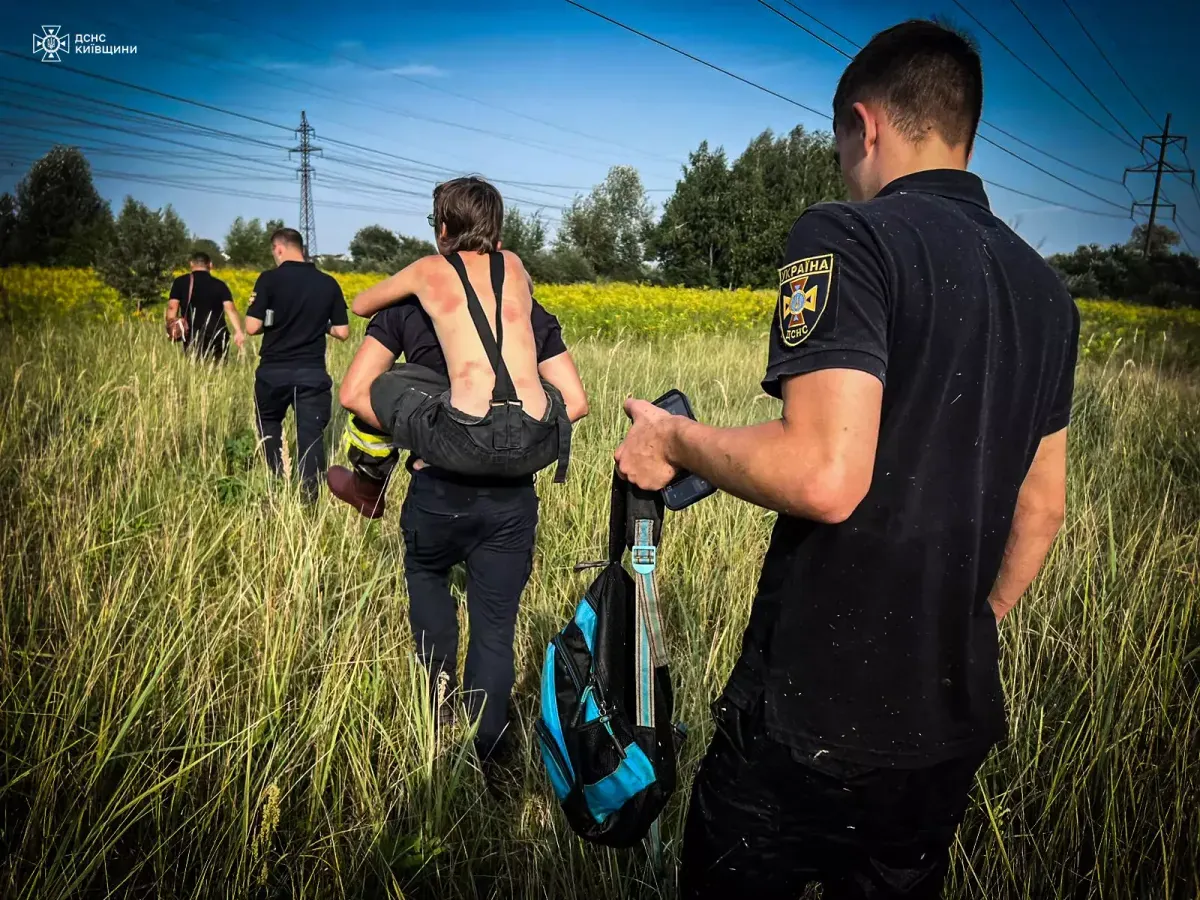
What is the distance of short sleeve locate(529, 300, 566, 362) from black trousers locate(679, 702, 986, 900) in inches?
62.3

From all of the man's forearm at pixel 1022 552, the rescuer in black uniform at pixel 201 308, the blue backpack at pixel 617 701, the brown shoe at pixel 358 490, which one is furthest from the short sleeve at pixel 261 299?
the man's forearm at pixel 1022 552

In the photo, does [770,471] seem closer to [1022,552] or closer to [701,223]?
[1022,552]

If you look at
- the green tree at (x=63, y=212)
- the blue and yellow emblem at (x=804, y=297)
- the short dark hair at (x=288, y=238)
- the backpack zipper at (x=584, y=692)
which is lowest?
the backpack zipper at (x=584, y=692)

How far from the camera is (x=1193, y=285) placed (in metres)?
21.9

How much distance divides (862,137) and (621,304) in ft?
54.5

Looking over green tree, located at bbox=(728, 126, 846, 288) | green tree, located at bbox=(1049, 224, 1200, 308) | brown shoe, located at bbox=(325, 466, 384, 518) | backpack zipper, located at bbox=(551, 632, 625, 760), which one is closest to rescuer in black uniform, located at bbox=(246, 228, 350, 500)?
brown shoe, located at bbox=(325, 466, 384, 518)

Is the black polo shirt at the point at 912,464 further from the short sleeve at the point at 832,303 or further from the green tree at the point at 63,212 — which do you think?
the green tree at the point at 63,212

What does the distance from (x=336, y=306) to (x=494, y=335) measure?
362 cm

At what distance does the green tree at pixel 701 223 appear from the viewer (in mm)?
46438

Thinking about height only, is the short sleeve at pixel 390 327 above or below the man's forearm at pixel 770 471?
above

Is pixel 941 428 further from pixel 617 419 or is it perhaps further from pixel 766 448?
pixel 617 419

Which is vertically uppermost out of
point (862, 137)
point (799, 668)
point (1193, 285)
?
point (1193, 285)

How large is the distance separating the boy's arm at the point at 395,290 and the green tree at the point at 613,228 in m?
58.0

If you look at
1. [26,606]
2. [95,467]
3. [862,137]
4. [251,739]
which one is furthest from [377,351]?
[95,467]
